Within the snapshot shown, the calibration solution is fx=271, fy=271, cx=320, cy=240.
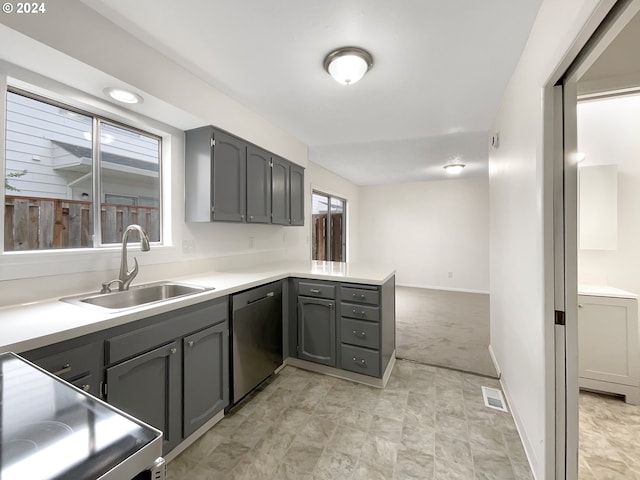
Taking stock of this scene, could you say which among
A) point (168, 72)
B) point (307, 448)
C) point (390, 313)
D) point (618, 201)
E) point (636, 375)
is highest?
point (168, 72)

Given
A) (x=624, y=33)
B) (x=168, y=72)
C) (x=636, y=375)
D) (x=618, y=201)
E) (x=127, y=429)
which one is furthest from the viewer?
(x=618, y=201)

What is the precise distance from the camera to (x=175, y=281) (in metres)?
2.01

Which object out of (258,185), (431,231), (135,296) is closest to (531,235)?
(258,185)

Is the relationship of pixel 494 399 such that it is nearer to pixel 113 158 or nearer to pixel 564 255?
pixel 564 255

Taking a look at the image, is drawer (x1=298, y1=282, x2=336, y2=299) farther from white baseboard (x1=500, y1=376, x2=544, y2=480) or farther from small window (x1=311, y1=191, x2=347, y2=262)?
small window (x1=311, y1=191, x2=347, y2=262)

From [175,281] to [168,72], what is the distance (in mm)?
1441

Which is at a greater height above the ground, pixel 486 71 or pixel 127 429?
pixel 486 71

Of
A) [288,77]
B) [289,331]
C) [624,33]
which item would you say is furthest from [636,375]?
[288,77]

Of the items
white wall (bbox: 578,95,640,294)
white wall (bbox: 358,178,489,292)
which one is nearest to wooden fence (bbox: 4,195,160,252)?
white wall (bbox: 578,95,640,294)

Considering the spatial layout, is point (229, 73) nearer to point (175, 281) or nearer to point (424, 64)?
point (424, 64)

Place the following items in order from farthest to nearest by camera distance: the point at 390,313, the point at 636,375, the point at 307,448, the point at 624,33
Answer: the point at 390,313
the point at 636,375
the point at 307,448
the point at 624,33

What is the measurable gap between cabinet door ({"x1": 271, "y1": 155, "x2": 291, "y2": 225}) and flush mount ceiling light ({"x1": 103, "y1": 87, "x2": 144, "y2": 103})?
129 cm

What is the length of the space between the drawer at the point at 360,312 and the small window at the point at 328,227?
231 cm

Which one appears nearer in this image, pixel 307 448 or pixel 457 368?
pixel 307 448
